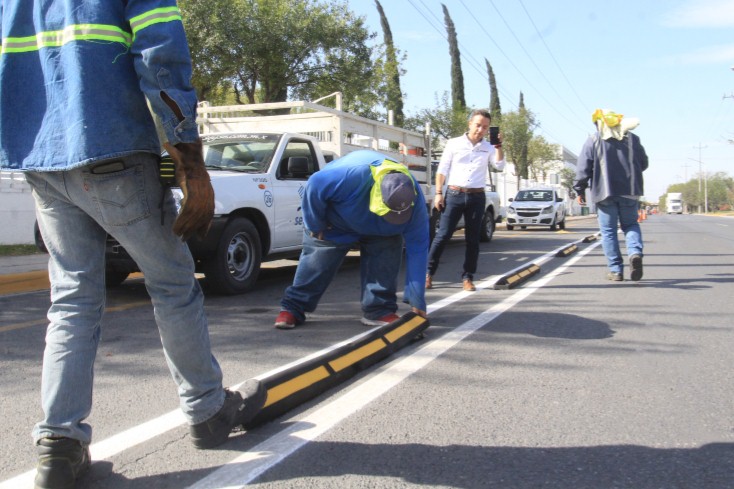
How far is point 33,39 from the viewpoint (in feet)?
7.10

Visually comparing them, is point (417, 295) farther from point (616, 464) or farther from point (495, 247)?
point (495, 247)

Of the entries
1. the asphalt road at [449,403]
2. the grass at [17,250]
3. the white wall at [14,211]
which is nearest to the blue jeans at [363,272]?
the asphalt road at [449,403]

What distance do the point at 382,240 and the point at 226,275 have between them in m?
2.09

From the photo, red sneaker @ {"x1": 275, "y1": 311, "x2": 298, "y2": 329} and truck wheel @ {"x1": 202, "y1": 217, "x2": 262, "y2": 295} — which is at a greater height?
truck wheel @ {"x1": 202, "y1": 217, "x2": 262, "y2": 295}

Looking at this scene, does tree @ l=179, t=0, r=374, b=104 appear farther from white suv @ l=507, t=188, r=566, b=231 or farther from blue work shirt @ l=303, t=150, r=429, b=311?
blue work shirt @ l=303, t=150, r=429, b=311

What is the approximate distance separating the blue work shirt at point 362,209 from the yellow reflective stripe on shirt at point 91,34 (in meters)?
2.28

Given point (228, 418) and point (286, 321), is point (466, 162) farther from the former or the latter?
point (228, 418)

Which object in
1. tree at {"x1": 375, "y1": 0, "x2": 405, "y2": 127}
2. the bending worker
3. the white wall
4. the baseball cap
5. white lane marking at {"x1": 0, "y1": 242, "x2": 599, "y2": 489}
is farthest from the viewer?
tree at {"x1": 375, "y1": 0, "x2": 405, "y2": 127}

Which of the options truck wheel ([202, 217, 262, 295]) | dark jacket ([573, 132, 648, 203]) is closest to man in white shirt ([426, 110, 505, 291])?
dark jacket ([573, 132, 648, 203])

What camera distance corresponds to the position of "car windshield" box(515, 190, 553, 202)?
924 inches

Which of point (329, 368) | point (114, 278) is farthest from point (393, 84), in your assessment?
point (329, 368)

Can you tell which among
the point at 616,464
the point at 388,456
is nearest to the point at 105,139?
the point at 388,456

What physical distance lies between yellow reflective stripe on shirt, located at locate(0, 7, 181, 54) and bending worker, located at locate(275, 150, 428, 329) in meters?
2.07

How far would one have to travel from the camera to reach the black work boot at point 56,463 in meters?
2.04
